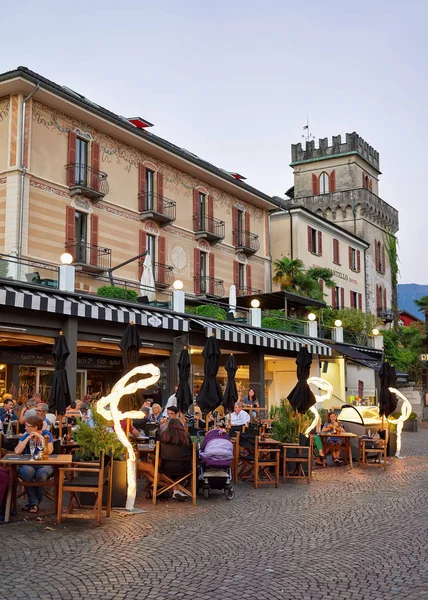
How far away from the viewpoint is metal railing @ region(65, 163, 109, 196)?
69.6ft

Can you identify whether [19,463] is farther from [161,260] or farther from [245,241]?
[245,241]

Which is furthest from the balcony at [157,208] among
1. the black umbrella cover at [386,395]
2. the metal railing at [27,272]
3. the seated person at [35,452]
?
the seated person at [35,452]

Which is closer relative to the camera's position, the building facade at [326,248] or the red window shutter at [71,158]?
the red window shutter at [71,158]

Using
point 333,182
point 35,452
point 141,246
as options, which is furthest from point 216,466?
point 333,182

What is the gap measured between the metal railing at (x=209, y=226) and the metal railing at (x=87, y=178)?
5315 millimetres

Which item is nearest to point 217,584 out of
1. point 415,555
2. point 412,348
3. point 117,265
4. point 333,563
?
point 333,563

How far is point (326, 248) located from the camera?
3812 centimetres

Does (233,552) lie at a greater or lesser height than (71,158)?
lesser

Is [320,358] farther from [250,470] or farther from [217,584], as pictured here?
[217,584]

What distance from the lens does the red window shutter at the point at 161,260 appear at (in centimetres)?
2475

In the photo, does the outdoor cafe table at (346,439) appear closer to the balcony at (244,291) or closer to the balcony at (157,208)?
the balcony at (157,208)

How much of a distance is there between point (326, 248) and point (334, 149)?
10846 millimetres

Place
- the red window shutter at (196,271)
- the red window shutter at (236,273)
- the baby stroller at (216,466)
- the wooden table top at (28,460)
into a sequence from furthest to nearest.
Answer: the red window shutter at (236,273) → the red window shutter at (196,271) → the baby stroller at (216,466) → the wooden table top at (28,460)

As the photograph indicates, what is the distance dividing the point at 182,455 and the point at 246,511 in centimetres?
117
